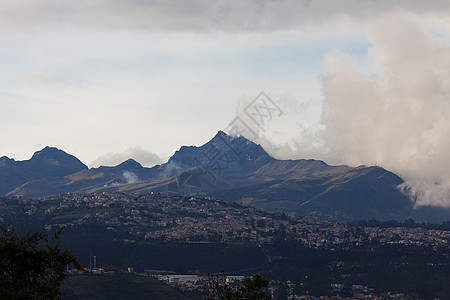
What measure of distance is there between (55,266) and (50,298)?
309 cm

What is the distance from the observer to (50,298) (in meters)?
57.4

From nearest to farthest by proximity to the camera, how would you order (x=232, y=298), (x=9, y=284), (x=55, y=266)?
1. (x=9, y=284)
2. (x=55, y=266)
3. (x=232, y=298)

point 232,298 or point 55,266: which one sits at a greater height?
point 55,266

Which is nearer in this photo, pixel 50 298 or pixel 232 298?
pixel 50 298

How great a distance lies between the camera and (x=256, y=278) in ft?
229

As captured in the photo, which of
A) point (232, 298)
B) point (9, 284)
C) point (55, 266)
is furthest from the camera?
point (232, 298)

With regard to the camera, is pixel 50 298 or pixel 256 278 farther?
pixel 256 278

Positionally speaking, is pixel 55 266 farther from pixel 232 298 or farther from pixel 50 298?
pixel 232 298

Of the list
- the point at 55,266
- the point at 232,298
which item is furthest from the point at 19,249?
the point at 232,298

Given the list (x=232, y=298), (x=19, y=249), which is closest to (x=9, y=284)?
(x=19, y=249)

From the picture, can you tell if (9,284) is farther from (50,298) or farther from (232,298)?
(232,298)

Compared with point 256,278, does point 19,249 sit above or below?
above

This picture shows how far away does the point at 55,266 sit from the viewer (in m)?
59.0

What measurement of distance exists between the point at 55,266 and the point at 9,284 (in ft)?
17.2
